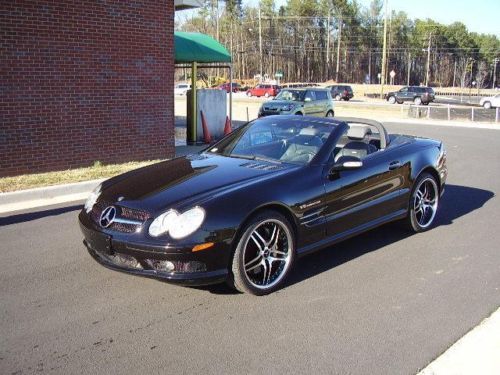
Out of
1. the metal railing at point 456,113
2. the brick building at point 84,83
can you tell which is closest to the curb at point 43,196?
the brick building at point 84,83

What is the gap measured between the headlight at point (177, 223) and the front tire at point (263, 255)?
0.40m

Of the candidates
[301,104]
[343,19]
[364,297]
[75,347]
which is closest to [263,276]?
[364,297]

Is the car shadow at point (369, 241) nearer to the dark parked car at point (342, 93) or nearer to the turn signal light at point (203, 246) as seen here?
the turn signal light at point (203, 246)

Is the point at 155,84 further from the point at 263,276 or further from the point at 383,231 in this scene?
the point at 263,276

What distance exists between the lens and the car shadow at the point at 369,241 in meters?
5.10

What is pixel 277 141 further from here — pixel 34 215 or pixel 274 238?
pixel 34 215

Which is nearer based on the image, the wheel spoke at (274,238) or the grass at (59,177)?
the wheel spoke at (274,238)

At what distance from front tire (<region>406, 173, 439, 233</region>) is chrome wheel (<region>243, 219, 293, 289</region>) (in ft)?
7.27

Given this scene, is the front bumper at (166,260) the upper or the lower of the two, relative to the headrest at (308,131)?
lower

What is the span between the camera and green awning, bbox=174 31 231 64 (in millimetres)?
14805

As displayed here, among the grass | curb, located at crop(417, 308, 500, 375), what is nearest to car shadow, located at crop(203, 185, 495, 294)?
curb, located at crop(417, 308, 500, 375)

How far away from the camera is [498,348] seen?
3.69 m

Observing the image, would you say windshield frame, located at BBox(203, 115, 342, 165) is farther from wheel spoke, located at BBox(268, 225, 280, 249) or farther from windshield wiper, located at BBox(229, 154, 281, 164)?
wheel spoke, located at BBox(268, 225, 280, 249)

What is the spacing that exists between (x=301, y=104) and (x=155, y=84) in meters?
11.9
